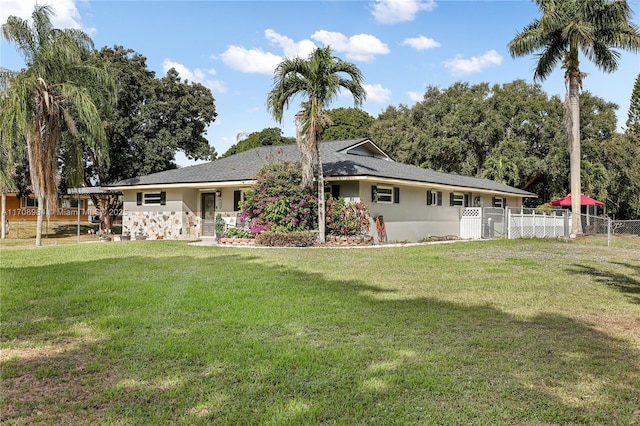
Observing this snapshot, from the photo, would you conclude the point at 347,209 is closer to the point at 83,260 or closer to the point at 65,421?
the point at 83,260

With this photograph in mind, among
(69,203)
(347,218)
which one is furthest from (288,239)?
(69,203)

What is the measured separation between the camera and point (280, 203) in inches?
705

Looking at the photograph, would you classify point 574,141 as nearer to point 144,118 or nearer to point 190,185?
point 190,185

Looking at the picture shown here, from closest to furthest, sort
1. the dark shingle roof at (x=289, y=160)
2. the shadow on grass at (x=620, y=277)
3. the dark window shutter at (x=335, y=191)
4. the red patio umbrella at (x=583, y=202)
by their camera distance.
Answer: the shadow on grass at (x=620, y=277)
the dark window shutter at (x=335, y=191)
the dark shingle roof at (x=289, y=160)
the red patio umbrella at (x=583, y=202)

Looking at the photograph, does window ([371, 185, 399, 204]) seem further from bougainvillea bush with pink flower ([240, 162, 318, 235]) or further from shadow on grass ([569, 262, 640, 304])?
shadow on grass ([569, 262, 640, 304])

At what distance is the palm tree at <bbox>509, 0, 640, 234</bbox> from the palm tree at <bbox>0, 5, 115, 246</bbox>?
20.3 meters

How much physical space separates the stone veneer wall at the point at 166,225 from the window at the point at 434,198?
11.4m

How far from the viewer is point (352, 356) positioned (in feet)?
14.7

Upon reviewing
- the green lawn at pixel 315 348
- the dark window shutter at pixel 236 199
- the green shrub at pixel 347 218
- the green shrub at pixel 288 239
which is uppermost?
the dark window shutter at pixel 236 199

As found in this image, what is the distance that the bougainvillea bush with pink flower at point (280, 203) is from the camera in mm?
17922

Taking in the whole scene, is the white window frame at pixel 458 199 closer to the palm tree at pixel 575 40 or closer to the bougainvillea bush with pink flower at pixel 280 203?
the palm tree at pixel 575 40

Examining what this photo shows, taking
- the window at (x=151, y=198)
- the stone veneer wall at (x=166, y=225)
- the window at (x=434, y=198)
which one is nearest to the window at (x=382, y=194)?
the window at (x=434, y=198)

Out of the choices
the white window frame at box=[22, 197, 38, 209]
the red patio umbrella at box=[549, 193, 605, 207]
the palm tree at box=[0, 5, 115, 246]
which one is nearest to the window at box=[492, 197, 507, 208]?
the red patio umbrella at box=[549, 193, 605, 207]

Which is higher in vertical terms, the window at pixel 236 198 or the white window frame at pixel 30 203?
the white window frame at pixel 30 203
